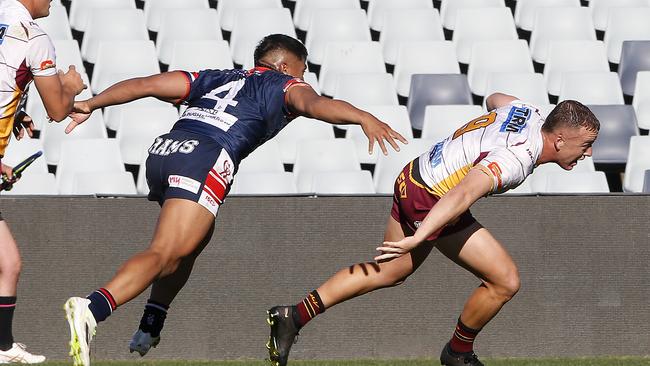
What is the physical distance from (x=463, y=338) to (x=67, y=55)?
5548 mm

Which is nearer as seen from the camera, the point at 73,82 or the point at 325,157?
the point at 73,82

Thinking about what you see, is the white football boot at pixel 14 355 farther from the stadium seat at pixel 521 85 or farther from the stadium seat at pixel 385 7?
the stadium seat at pixel 385 7

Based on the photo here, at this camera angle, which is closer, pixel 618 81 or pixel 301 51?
pixel 301 51

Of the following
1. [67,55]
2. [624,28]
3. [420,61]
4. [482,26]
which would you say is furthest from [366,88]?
[624,28]

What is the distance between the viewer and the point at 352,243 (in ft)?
26.2

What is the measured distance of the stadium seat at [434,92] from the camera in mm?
10227

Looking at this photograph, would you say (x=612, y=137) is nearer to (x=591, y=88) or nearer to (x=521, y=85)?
(x=591, y=88)

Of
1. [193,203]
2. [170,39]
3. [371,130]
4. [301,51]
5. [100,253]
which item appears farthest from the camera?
Answer: [170,39]

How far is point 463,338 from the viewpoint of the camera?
6.31m

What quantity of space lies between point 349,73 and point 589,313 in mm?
3393

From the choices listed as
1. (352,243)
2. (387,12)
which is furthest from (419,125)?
(352,243)

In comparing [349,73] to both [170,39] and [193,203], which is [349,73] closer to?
[170,39]

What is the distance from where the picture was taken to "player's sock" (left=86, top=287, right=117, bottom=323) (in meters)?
5.21

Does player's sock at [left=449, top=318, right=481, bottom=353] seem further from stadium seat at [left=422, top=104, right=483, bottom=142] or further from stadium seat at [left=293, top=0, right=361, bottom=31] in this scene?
stadium seat at [left=293, top=0, right=361, bottom=31]
